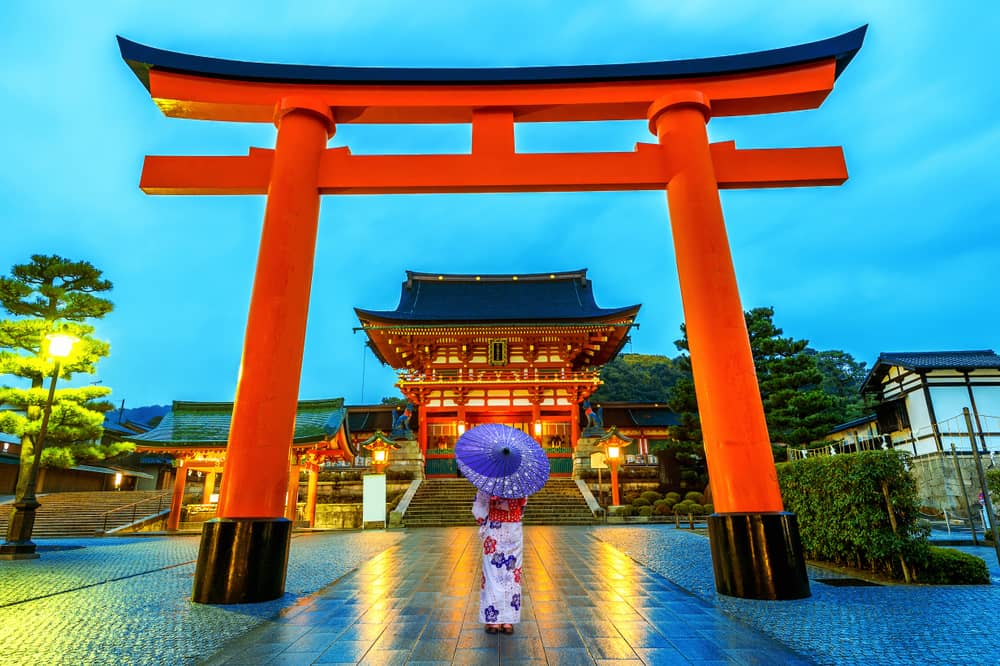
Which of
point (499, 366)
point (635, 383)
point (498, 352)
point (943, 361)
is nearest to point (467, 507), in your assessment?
point (499, 366)

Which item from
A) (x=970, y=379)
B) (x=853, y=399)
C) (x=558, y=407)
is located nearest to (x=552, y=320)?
(x=558, y=407)

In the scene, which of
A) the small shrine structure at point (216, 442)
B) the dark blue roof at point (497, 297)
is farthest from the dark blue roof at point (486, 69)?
the dark blue roof at point (497, 297)

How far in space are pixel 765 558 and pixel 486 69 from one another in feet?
20.7

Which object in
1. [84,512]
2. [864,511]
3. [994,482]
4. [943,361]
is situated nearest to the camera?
[864,511]

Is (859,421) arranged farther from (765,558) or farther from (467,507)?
(765,558)

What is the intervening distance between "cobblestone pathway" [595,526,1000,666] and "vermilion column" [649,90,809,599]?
31 centimetres

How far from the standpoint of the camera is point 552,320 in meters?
23.0

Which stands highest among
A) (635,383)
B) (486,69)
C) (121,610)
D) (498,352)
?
(635,383)

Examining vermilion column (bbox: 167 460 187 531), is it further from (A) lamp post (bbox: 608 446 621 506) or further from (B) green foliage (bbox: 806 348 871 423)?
(B) green foliage (bbox: 806 348 871 423)

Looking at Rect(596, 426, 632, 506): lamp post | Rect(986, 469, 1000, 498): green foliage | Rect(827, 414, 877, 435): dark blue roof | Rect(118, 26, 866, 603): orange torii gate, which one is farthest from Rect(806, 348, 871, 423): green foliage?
Rect(118, 26, 866, 603): orange torii gate

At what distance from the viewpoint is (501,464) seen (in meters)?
3.79

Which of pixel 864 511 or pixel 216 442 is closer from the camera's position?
pixel 864 511

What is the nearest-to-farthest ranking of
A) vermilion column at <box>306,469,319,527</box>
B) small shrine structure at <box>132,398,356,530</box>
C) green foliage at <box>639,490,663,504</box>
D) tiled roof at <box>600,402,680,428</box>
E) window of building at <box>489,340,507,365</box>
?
small shrine structure at <box>132,398,356,530</box>, vermilion column at <box>306,469,319,527</box>, green foliage at <box>639,490,663,504</box>, window of building at <box>489,340,507,365</box>, tiled roof at <box>600,402,680,428</box>

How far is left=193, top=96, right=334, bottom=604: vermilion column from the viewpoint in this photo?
4738 millimetres
